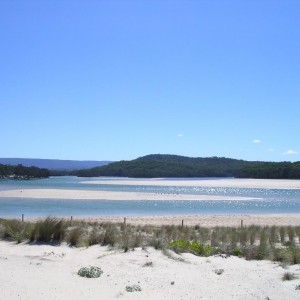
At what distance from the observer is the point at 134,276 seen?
8.68m

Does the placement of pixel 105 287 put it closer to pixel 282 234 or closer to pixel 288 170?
pixel 282 234

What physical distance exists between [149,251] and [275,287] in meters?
3.73

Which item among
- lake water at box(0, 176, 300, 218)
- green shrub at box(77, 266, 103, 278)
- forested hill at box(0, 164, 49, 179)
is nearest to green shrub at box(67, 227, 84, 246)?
green shrub at box(77, 266, 103, 278)

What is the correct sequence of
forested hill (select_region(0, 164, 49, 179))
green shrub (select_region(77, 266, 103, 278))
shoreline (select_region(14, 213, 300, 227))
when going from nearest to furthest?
green shrub (select_region(77, 266, 103, 278)) → shoreline (select_region(14, 213, 300, 227)) → forested hill (select_region(0, 164, 49, 179))

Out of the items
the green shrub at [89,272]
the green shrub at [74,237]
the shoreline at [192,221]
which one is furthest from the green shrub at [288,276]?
the shoreline at [192,221]

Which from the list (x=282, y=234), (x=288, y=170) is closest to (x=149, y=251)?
(x=282, y=234)

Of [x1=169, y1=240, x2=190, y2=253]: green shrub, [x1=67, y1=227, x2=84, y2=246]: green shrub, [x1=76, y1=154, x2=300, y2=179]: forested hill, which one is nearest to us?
[x1=169, y1=240, x2=190, y2=253]: green shrub

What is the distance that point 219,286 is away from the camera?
816 centimetres

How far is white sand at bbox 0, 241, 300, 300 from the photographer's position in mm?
7477

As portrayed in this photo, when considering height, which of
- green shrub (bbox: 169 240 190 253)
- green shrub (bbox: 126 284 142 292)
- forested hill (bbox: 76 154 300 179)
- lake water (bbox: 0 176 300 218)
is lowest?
lake water (bbox: 0 176 300 218)

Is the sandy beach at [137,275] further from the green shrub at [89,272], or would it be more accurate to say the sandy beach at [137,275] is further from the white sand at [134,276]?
the green shrub at [89,272]

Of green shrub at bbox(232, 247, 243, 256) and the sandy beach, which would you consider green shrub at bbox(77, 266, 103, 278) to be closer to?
the sandy beach

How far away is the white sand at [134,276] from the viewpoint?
24.5ft

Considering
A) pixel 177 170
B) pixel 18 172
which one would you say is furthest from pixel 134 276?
pixel 177 170
